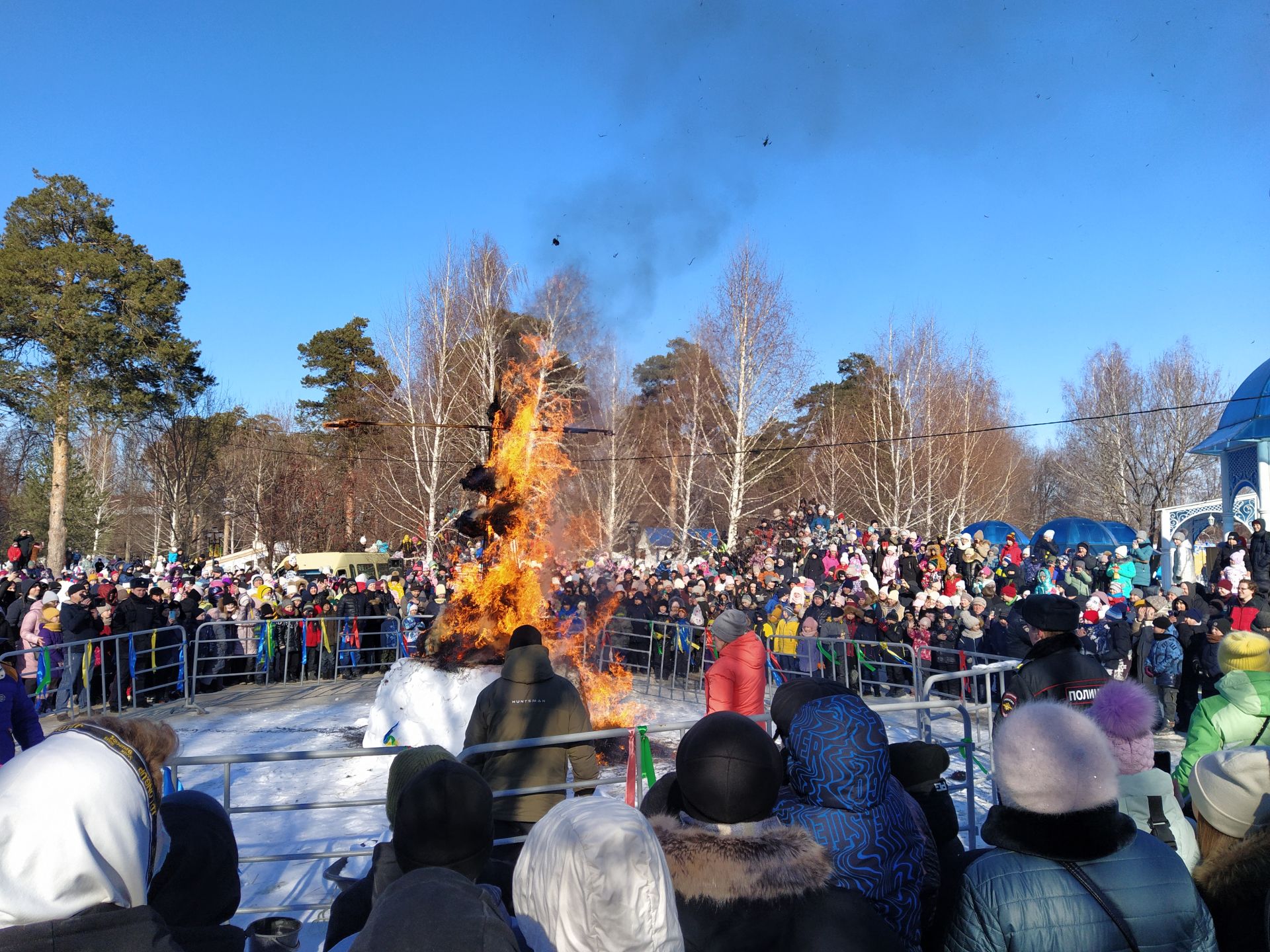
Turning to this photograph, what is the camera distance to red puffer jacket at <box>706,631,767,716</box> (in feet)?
22.6

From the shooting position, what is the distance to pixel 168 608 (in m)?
15.7

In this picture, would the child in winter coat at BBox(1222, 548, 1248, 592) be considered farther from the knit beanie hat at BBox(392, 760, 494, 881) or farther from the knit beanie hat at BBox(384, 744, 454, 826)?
the knit beanie hat at BBox(392, 760, 494, 881)

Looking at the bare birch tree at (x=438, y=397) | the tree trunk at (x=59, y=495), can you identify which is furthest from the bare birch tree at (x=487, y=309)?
the tree trunk at (x=59, y=495)

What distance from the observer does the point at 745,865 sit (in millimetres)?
2291

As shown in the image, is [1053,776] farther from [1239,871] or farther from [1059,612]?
[1059,612]

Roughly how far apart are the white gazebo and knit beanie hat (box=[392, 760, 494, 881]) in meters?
27.4

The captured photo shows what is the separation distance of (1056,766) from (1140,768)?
197cm

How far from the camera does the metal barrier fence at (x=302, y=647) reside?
16.2 meters

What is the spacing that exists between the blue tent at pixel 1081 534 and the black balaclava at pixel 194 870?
29877mm

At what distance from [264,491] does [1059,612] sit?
43415 mm

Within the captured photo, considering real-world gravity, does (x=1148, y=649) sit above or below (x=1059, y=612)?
below

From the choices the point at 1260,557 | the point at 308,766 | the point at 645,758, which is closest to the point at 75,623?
the point at 308,766

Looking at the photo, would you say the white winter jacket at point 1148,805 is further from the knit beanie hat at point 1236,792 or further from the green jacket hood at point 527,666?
the green jacket hood at point 527,666

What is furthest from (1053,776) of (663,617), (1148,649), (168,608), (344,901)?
(168,608)
